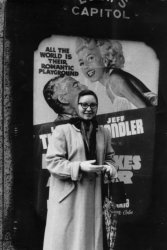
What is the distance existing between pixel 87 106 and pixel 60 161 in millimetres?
594

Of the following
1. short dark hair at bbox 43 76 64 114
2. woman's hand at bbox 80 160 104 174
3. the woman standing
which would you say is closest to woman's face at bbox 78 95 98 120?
the woman standing

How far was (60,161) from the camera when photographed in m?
4.60

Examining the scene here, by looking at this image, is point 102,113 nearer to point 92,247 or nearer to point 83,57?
point 83,57

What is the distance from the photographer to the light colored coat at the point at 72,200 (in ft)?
15.2

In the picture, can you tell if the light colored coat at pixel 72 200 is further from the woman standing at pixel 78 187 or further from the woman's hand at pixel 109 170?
the woman's hand at pixel 109 170

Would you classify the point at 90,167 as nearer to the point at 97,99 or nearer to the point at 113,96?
the point at 97,99

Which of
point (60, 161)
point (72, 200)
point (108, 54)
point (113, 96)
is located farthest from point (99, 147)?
point (108, 54)

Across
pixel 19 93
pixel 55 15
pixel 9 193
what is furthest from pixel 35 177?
pixel 55 15

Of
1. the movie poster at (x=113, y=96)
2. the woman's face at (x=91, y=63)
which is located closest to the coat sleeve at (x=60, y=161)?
the movie poster at (x=113, y=96)

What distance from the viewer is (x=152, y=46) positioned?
220 inches

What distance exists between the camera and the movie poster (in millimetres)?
5402

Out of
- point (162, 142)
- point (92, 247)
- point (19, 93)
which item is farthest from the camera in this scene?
point (162, 142)

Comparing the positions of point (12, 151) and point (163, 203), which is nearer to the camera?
point (12, 151)

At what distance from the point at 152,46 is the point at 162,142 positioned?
115 cm
